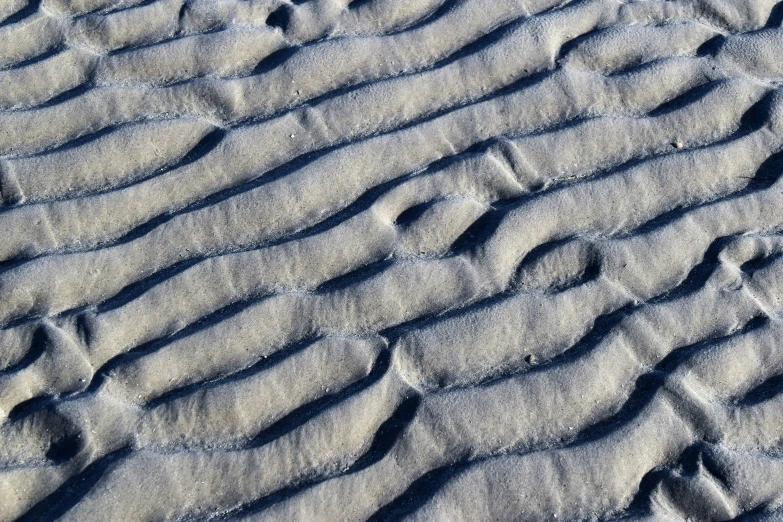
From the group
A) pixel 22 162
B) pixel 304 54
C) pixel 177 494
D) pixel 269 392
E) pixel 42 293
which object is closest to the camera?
pixel 177 494

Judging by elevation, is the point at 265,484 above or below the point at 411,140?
below

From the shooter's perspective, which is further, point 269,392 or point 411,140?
point 411,140

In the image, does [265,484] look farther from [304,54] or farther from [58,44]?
[58,44]

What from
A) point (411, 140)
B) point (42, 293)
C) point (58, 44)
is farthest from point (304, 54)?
point (42, 293)

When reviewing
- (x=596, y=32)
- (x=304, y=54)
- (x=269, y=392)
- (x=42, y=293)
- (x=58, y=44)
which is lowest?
(x=269, y=392)

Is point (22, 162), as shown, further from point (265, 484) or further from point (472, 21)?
point (472, 21)

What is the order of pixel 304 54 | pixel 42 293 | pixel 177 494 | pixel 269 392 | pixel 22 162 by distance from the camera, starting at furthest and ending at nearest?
pixel 304 54, pixel 22 162, pixel 42 293, pixel 269 392, pixel 177 494
